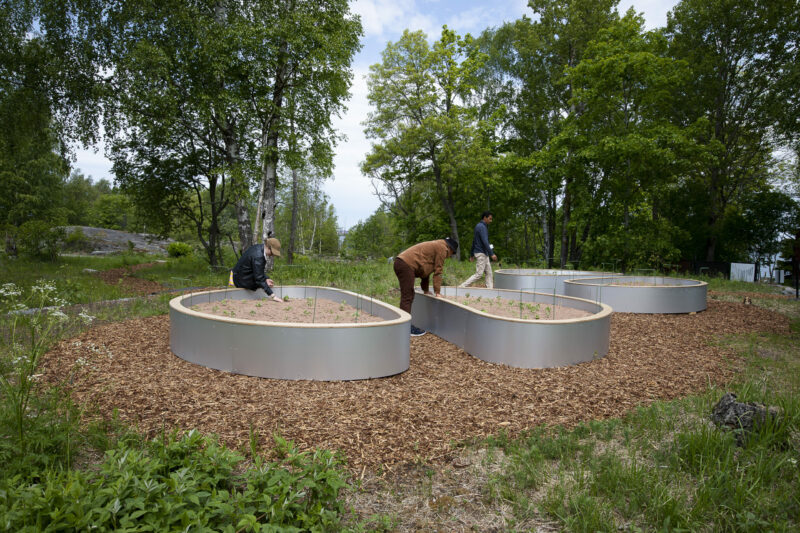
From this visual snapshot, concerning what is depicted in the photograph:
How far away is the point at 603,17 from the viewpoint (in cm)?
1914

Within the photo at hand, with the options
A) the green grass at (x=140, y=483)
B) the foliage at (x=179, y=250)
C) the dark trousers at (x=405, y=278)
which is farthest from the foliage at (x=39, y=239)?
the green grass at (x=140, y=483)

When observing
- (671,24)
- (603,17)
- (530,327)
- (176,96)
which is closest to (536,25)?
(603,17)

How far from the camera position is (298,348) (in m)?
4.10

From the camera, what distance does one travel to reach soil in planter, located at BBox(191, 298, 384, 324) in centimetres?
516

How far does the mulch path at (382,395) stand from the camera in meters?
3.11

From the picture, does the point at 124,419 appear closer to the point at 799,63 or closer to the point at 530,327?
the point at 530,327

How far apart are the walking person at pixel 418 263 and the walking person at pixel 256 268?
173 centimetres

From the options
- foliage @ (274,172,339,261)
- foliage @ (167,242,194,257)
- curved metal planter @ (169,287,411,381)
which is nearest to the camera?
curved metal planter @ (169,287,411,381)

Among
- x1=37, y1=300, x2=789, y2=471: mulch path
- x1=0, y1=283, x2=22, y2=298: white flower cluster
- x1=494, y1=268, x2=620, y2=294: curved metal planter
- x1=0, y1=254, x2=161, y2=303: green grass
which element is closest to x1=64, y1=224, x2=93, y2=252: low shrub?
x1=0, y1=254, x2=161, y2=303: green grass

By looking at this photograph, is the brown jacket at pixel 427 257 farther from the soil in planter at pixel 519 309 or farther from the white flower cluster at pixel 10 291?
the white flower cluster at pixel 10 291

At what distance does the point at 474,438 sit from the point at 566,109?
2110 cm

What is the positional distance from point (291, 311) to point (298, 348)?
63.7 inches

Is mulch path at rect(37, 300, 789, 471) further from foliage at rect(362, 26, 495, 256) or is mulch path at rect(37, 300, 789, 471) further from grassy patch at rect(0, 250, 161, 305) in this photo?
foliage at rect(362, 26, 495, 256)

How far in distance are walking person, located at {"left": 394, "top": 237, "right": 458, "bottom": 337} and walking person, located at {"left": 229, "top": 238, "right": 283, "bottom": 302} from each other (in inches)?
68.2
